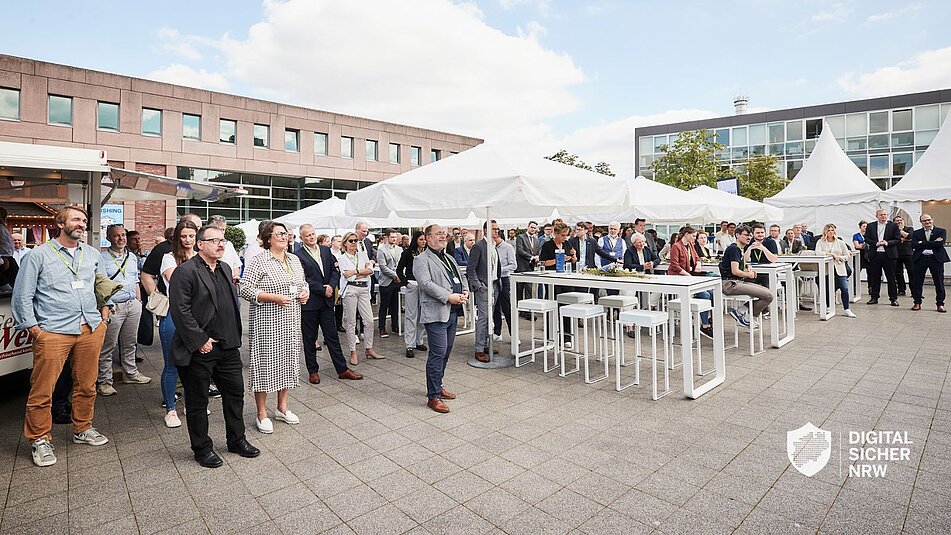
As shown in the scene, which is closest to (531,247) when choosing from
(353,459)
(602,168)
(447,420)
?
(447,420)

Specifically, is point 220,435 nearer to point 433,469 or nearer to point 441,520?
point 433,469

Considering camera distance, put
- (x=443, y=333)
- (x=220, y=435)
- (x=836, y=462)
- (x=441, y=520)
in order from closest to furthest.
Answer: (x=441, y=520) < (x=836, y=462) < (x=220, y=435) < (x=443, y=333)

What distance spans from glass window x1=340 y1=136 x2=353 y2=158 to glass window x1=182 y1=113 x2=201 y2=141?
8.88m

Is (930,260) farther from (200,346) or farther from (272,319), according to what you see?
(200,346)

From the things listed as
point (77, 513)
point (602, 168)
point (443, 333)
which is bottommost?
point (77, 513)

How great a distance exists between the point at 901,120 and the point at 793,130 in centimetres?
600

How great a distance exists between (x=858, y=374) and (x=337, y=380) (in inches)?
229

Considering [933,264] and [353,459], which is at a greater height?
[933,264]

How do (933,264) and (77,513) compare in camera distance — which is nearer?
(77,513)

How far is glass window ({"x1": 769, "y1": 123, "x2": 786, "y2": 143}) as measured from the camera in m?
38.4

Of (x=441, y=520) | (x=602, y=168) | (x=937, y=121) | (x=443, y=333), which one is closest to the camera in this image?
(x=441, y=520)

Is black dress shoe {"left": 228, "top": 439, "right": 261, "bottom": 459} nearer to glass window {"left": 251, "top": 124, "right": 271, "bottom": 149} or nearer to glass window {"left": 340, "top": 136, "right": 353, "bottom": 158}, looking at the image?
glass window {"left": 251, "top": 124, "right": 271, "bottom": 149}

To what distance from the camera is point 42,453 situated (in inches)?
152

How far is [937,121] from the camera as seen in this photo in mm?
32312
